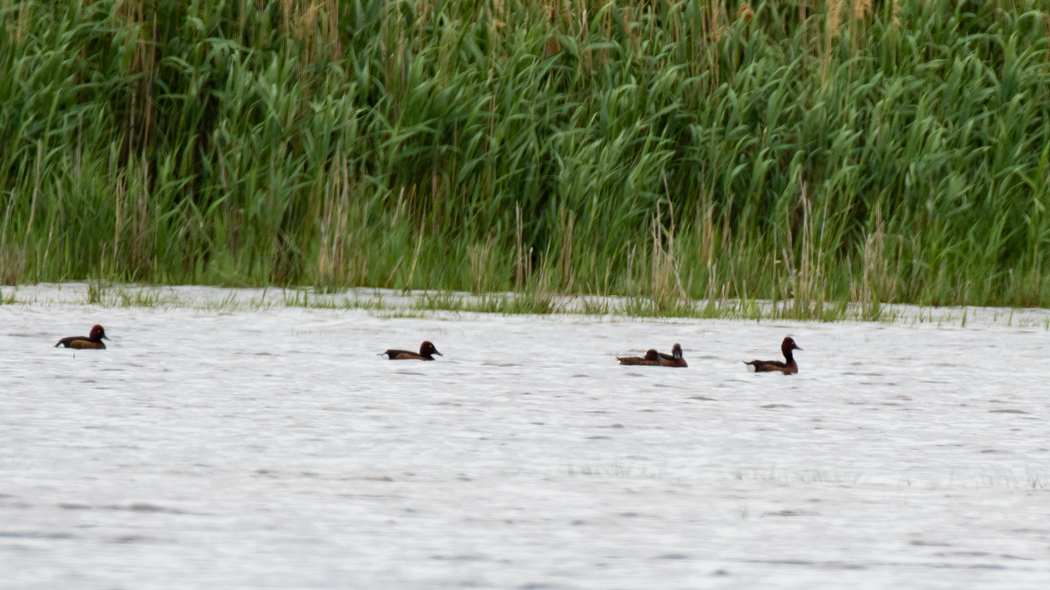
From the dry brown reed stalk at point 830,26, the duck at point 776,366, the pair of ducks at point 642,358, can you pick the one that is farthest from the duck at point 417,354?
the dry brown reed stalk at point 830,26

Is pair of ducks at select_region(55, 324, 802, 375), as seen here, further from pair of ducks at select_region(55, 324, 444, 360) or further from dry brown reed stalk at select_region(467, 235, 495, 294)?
dry brown reed stalk at select_region(467, 235, 495, 294)

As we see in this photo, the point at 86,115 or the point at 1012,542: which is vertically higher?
the point at 86,115

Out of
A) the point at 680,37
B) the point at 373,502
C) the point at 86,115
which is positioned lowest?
the point at 373,502

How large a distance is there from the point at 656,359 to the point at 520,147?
364 cm

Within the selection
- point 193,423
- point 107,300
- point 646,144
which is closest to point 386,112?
point 646,144

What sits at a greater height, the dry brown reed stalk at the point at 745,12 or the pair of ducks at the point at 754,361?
the dry brown reed stalk at the point at 745,12

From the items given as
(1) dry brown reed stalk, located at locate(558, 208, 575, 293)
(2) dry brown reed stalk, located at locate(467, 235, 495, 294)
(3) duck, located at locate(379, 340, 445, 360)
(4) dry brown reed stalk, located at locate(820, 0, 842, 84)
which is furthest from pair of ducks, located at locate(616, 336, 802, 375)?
(4) dry brown reed stalk, located at locate(820, 0, 842, 84)

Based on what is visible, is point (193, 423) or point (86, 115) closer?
point (193, 423)

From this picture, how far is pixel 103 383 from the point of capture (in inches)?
194

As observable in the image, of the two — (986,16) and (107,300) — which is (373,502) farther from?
(986,16)

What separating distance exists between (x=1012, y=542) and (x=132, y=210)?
20.9ft

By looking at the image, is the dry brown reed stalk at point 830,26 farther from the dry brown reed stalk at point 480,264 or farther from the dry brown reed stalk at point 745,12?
the dry brown reed stalk at point 480,264

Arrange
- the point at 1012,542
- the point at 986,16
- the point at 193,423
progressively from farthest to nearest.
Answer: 1. the point at 986,16
2. the point at 193,423
3. the point at 1012,542

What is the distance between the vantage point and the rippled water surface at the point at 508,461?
273cm
